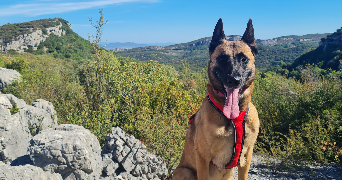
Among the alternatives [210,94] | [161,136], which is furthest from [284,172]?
[210,94]

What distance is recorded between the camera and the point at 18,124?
5.19m

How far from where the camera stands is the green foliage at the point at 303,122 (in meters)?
7.05

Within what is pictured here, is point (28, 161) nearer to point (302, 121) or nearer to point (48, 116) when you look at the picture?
point (48, 116)

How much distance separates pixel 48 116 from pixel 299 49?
380 ft

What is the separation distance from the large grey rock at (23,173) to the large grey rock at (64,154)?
17 centimetres

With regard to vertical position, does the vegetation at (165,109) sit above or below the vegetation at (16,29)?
below

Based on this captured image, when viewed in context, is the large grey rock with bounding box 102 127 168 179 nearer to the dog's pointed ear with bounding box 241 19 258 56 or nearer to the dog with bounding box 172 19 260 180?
the dog with bounding box 172 19 260 180

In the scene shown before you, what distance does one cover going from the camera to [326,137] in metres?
7.22

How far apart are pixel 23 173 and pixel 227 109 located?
2.99m

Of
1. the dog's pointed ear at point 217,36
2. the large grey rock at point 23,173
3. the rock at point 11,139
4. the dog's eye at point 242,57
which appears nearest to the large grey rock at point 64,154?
the large grey rock at point 23,173

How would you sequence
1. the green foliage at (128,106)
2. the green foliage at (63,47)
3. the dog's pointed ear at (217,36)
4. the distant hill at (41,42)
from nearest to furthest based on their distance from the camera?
the dog's pointed ear at (217,36), the green foliage at (128,106), the green foliage at (63,47), the distant hill at (41,42)

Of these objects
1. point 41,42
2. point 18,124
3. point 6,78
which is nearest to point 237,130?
point 18,124

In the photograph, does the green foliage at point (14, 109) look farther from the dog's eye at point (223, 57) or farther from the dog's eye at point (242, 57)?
the dog's eye at point (242, 57)

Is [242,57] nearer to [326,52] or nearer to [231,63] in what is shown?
[231,63]
